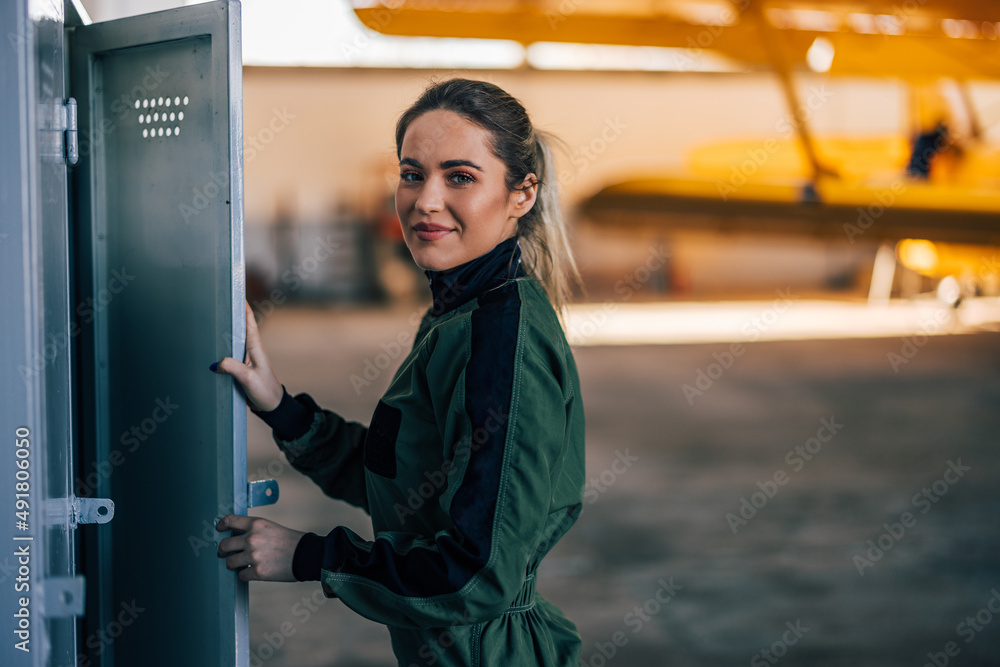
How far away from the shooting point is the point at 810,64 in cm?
855

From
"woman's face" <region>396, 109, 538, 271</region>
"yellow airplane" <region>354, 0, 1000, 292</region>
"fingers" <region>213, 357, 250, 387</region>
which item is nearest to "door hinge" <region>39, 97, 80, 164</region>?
"fingers" <region>213, 357, 250, 387</region>

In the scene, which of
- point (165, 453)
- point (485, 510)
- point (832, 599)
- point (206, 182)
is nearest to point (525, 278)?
point (485, 510)

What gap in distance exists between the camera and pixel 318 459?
4.44 feet

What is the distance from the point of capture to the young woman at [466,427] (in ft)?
3.06

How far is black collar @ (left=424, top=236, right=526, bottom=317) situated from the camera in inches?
43.4

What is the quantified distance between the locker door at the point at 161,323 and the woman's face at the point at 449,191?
235mm

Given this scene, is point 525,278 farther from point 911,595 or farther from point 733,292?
point 733,292

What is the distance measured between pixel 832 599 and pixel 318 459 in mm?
2719

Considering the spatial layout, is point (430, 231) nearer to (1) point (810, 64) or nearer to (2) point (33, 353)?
(2) point (33, 353)

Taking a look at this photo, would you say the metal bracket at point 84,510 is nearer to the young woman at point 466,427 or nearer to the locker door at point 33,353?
the locker door at point 33,353

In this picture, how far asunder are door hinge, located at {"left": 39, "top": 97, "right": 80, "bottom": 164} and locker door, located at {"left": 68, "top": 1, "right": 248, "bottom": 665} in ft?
0.56

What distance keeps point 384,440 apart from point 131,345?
1.49 feet

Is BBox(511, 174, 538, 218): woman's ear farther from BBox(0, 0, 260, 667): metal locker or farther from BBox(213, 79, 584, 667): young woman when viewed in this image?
BBox(0, 0, 260, 667): metal locker

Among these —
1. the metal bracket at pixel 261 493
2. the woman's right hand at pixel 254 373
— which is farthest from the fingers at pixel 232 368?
the metal bracket at pixel 261 493
